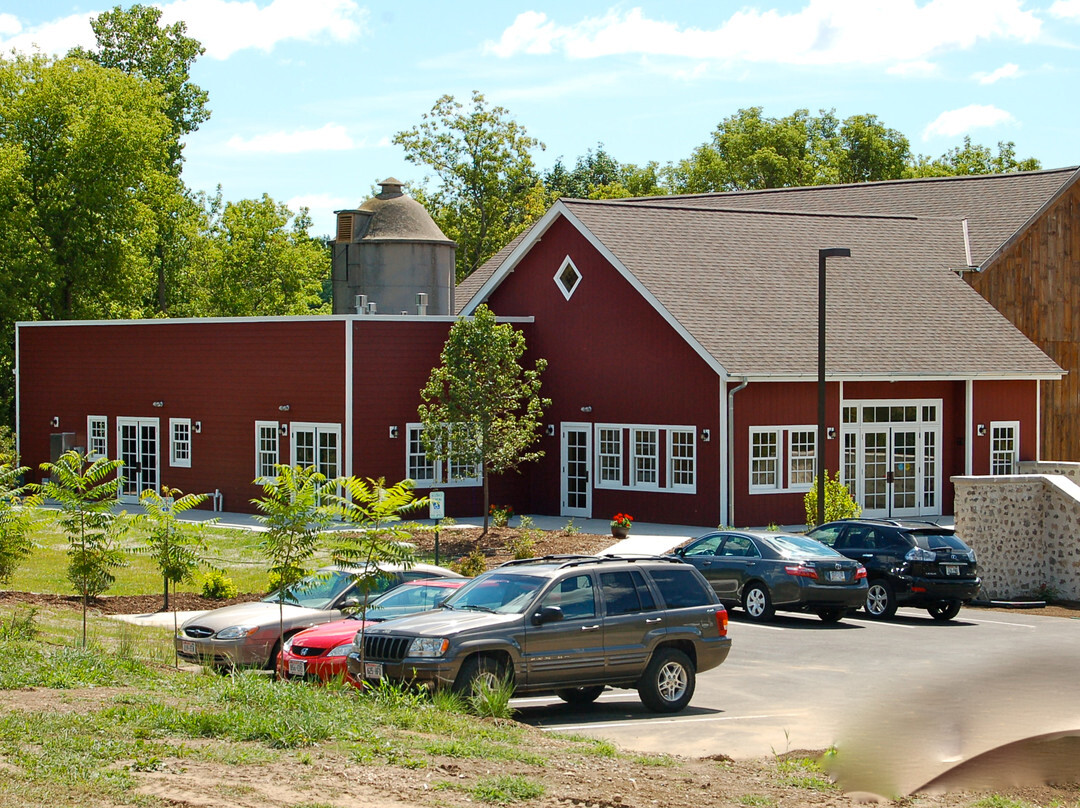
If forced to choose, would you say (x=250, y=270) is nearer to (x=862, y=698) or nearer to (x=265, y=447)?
(x=265, y=447)

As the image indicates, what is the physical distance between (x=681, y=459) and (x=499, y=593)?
64.4 ft

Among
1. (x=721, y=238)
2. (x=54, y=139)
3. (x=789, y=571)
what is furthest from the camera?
(x=54, y=139)

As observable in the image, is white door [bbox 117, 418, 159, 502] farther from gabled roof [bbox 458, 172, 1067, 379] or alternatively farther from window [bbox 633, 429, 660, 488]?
window [bbox 633, 429, 660, 488]

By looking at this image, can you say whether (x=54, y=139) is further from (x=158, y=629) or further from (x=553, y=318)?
(x=158, y=629)

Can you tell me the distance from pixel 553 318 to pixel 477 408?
577 cm

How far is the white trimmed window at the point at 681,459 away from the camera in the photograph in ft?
112

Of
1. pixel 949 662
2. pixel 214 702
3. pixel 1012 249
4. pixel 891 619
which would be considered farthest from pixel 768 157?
pixel 214 702

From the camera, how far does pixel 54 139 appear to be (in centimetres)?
5675

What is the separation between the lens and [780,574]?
22.8 m

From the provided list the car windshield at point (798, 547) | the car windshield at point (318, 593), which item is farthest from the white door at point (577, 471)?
the car windshield at point (318, 593)

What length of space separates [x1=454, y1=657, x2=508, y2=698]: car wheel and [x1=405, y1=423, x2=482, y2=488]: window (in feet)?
70.9

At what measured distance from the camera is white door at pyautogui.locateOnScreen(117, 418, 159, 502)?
4053 cm

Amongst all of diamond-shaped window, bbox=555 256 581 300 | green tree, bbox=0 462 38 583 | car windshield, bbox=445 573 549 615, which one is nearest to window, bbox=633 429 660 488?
diamond-shaped window, bbox=555 256 581 300

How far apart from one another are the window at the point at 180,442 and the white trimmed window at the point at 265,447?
114 inches
